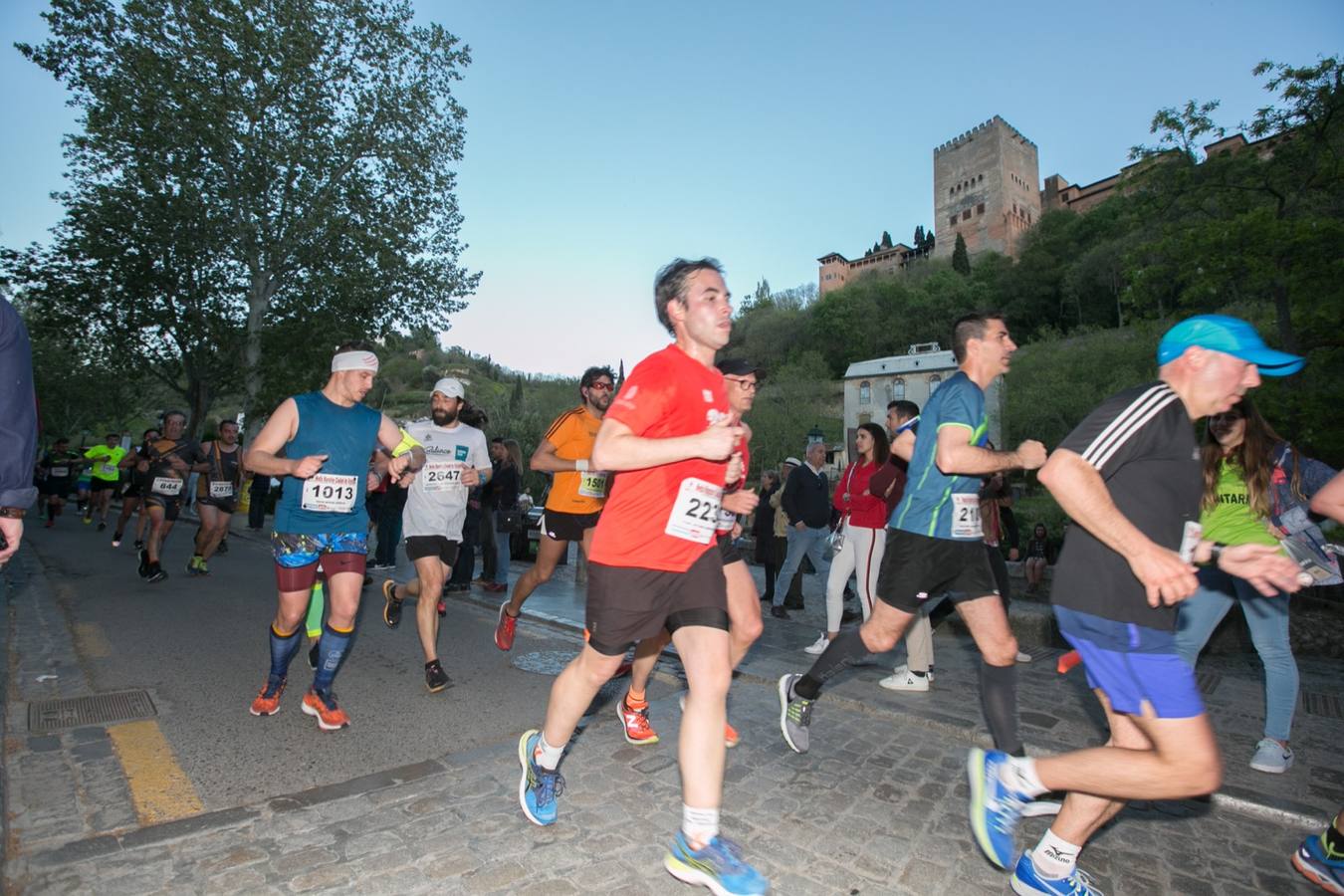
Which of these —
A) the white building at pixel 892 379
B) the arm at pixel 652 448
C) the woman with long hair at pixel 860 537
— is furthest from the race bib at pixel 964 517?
the white building at pixel 892 379

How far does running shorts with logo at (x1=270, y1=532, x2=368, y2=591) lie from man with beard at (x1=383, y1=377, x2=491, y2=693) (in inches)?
37.3

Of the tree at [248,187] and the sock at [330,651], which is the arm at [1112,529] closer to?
the sock at [330,651]

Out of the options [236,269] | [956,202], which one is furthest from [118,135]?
[956,202]

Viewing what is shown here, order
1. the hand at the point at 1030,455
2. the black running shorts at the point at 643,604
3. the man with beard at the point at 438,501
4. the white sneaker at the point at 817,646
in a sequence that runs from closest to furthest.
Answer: the black running shorts at the point at 643,604 < the hand at the point at 1030,455 < the man with beard at the point at 438,501 < the white sneaker at the point at 817,646

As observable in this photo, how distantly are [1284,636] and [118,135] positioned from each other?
25681 mm

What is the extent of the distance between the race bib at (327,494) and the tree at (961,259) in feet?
317

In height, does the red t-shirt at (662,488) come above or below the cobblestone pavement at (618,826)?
above

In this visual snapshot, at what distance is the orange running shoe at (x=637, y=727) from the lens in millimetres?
4027

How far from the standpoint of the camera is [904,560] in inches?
146

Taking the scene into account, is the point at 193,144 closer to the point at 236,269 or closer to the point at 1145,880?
the point at 236,269

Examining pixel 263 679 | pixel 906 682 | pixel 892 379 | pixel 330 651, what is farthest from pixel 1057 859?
pixel 892 379

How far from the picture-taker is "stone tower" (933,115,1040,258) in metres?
94.4

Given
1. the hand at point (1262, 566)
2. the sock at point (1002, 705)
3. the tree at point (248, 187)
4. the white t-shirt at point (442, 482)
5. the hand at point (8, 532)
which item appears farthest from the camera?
the tree at point (248, 187)

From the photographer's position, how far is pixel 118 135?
64.8 feet
